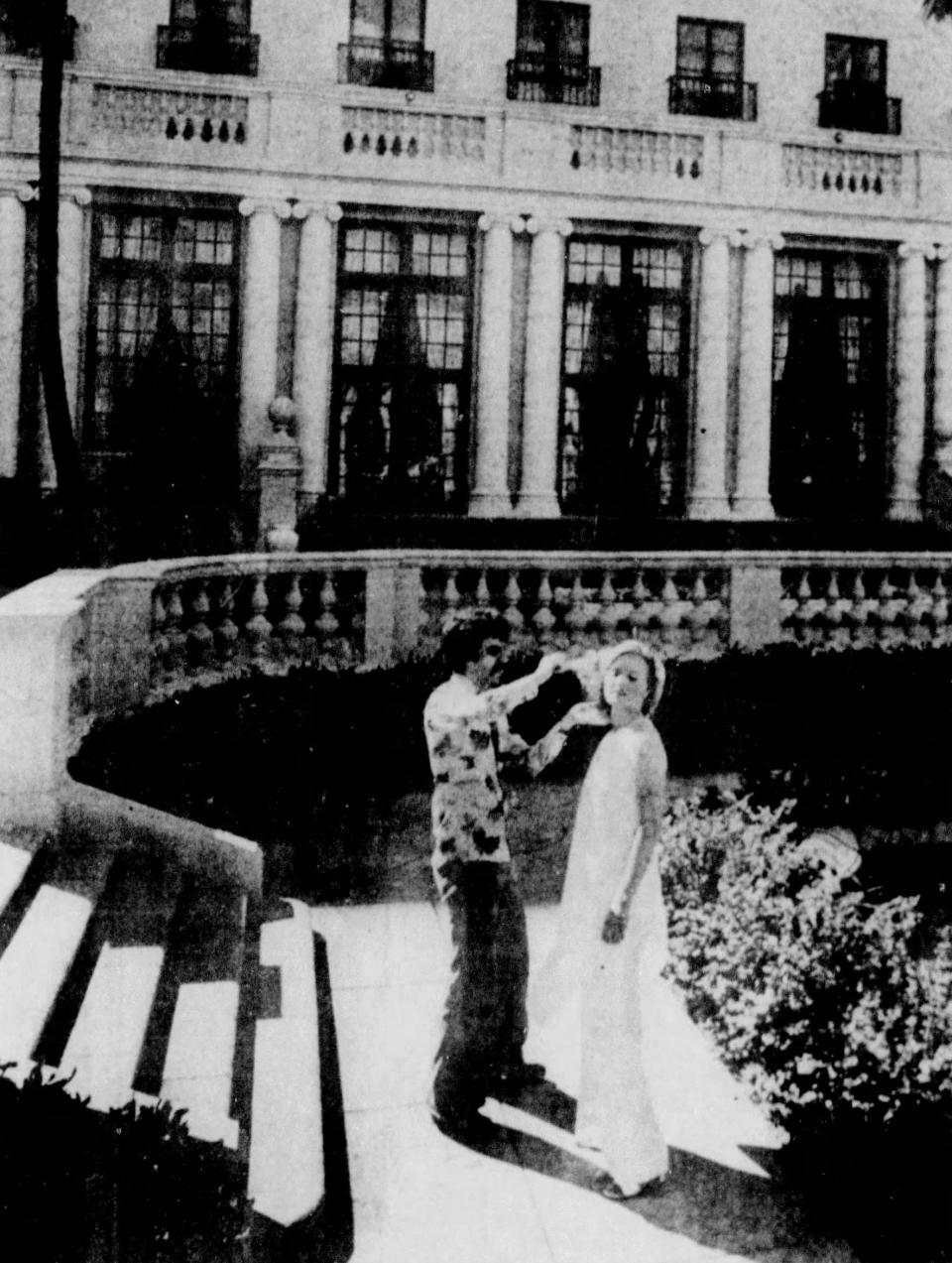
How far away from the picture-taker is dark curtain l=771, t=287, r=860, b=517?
18.8m

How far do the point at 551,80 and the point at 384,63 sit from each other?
2709 millimetres

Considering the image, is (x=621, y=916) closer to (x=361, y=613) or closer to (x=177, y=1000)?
(x=177, y=1000)

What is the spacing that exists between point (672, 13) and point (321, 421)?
890cm

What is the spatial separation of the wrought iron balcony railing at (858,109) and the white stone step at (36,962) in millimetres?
18234

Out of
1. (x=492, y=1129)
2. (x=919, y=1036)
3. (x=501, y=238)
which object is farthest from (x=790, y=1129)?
(x=501, y=238)

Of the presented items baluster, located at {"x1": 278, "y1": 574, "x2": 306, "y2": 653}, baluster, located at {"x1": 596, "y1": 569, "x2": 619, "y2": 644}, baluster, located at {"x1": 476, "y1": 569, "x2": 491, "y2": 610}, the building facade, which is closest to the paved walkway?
baluster, located at {"x1": 278, "y1": 574, "x2": 306, "y2": 653}

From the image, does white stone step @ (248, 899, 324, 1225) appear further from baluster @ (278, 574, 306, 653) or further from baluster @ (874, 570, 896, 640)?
baluster @ (874, 570, 896, 640)

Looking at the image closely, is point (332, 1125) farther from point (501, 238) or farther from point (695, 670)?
point (501, 238)

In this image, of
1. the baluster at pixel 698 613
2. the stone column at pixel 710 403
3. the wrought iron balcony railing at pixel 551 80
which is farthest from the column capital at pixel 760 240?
the baluster at pixel 698 613

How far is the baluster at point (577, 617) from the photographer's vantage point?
32.1ft

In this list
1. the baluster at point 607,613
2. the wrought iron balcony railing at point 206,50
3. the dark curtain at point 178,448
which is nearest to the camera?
the baluster at point 607,613

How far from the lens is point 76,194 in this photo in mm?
15914

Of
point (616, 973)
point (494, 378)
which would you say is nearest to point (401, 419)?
point (494, 378)

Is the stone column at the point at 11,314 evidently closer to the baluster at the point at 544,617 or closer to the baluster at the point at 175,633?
the baluster at the point at 175,633
